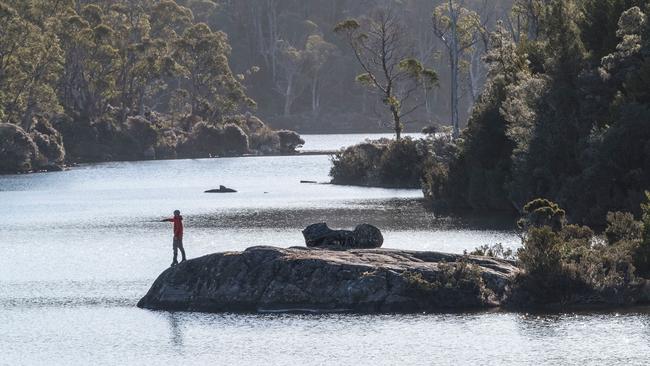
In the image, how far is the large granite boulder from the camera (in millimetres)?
35938

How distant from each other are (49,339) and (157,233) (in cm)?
2815

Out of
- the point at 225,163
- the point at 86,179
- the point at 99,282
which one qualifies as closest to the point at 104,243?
the point at 99,282

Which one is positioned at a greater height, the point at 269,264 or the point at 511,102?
the point at 511,102

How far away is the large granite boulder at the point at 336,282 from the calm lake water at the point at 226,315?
708mm

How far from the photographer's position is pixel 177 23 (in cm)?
19612

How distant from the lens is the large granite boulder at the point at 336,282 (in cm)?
3594

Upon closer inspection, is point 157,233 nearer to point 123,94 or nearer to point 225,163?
point 225,163

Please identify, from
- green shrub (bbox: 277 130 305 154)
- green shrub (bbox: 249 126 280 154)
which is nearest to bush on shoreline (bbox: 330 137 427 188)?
green shrub (bbox: 277 130 305 154)

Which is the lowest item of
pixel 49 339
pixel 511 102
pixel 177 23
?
pixel 49 339

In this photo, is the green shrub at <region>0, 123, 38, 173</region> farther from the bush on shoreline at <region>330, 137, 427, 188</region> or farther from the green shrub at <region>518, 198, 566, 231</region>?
the green shrub at <region>518, 198, 566, 231</region>

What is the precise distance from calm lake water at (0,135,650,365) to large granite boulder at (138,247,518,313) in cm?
71

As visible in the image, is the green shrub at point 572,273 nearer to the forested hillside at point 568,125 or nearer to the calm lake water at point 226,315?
the calm lake water at point 226,315

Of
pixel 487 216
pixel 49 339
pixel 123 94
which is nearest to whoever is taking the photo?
pixel 49 339

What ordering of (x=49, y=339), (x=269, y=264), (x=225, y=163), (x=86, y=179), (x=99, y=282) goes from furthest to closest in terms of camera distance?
1. (x=225, y=163)
2. (x=86, y=179)
3. (x=99, y=282)
4. (x=269, y=264)
5. (x=49, y=339)
